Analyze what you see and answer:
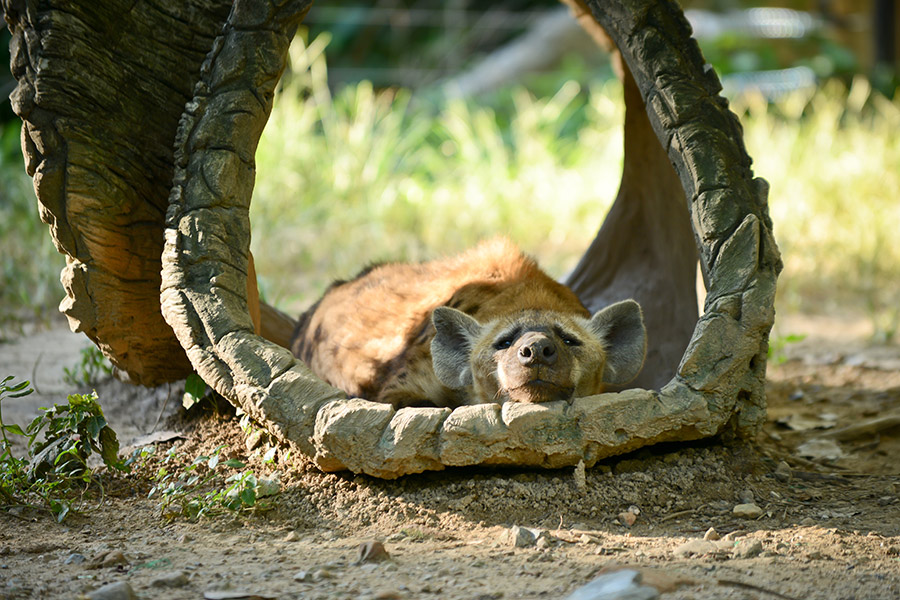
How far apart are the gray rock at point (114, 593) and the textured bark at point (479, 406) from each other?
31.0 inches

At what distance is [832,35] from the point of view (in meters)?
13.0

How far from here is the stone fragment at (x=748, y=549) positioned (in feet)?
8.27

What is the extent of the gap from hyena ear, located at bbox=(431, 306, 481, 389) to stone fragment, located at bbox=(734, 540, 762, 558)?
1240mm

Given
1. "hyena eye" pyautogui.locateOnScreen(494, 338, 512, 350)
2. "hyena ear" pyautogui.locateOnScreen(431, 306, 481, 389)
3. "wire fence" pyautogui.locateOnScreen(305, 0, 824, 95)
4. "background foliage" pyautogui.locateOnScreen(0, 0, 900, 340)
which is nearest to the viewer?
"hyena eye" pyautogui.locateOnScreen(494, 338, 512, 350)

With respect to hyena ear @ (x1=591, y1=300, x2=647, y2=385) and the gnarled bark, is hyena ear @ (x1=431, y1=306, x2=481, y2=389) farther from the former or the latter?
the gnarled bark

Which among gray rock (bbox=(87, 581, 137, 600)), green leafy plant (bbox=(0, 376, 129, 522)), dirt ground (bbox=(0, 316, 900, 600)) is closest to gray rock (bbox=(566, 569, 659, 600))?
dirt ground (bbox=(0, 316, 900, 600))

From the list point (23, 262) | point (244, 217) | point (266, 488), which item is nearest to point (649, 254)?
point (244, 217)

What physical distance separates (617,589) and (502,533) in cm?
62

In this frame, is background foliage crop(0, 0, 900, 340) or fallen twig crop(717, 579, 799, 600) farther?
background foliage crop(0, 0, 900, 340)

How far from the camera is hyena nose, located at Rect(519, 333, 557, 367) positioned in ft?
9.87

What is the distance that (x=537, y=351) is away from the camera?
301cm

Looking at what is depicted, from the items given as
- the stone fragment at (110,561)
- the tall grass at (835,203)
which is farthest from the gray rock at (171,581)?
the tall grass at (835,203)

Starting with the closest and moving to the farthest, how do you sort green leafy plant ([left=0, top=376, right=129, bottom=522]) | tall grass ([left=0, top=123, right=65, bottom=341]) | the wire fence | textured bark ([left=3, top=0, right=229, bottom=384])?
green leafy plant ([left=0, top=376, right=129, bottom=522])
textured bark ([left=3, top=0, right=229, bottom=384])
tall grass ([left=0, top=123, right=65, bottom=341])
the wire fence

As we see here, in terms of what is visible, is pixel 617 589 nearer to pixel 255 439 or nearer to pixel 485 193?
pixel 255 439
